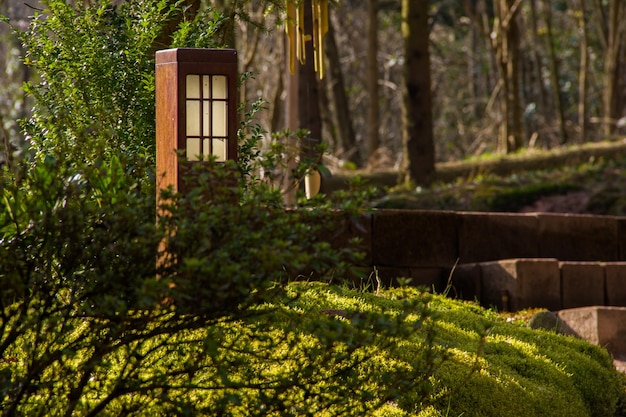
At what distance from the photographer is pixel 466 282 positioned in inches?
354

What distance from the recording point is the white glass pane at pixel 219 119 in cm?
516

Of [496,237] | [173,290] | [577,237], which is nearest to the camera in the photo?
[173,290]

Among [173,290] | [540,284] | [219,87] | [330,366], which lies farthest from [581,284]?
[173,290]

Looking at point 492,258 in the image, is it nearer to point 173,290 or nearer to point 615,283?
point 615,283

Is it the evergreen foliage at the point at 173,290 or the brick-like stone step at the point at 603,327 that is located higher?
the evergreen foliage at the point at 173,290

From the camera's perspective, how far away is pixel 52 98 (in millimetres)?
6195

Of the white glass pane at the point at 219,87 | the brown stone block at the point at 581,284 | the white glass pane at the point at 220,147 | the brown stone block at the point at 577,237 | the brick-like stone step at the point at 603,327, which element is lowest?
the brick-like stone step at the point at 603,327

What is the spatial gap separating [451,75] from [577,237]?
2425 centimetres

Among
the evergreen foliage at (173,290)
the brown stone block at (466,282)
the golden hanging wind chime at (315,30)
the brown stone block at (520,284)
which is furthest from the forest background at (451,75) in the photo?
the evergreen foliage at (173,290)

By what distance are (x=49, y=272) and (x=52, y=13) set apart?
311cm

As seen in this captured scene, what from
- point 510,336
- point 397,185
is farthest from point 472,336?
point 397,185

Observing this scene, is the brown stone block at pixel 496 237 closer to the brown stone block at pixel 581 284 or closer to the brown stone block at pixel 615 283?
the brown stone block at pixel 581 284

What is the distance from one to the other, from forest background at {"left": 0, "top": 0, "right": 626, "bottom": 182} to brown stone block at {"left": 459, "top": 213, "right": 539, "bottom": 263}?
411 cm

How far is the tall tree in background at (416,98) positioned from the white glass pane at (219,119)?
990 cm
